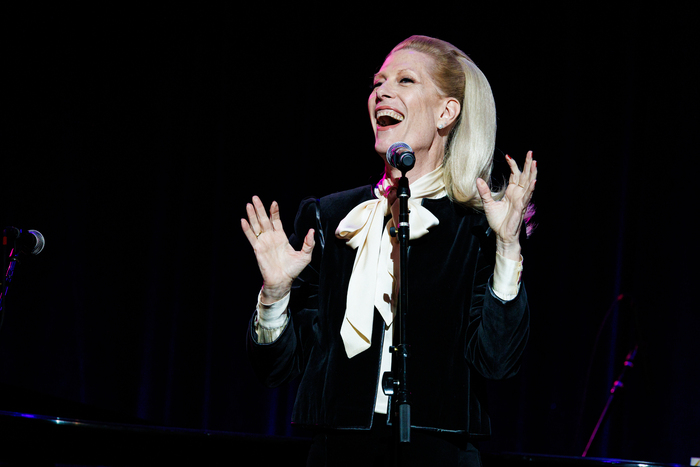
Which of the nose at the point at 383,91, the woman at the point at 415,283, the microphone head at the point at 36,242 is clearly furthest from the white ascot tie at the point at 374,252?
the microphone head at the point at 36,242

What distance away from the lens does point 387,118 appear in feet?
7.02

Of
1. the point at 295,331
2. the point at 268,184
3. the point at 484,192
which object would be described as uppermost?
the point at 268,184

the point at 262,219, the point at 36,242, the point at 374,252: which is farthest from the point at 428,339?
the point at 36,242

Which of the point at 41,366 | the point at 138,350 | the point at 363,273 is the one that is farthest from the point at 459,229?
the point at 41,366

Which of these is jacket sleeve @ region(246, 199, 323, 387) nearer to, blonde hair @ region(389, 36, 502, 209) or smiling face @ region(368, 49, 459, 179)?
smiling face @ region(368, 49, 459, 179)

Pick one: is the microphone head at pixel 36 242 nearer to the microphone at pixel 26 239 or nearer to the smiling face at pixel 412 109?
the microphone at pixel 26 239

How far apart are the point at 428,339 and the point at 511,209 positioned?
15.2 inches

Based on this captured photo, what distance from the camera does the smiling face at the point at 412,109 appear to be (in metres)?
2.10

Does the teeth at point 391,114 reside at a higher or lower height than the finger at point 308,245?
higher

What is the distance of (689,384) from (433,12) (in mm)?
2743

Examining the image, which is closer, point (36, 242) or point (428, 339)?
point (428, 339)

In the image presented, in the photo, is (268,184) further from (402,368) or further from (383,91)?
(402,368)

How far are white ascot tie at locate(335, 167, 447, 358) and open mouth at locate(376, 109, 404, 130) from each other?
0.53ft

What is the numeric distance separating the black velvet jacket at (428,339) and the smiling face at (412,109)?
17cm
